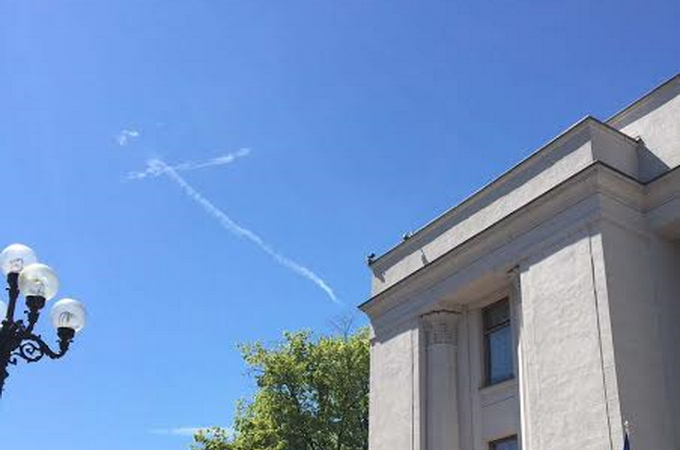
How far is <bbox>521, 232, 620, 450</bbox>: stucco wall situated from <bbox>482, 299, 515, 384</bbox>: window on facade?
5.20 ft

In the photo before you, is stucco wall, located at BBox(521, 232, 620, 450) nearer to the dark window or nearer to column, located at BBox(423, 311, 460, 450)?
the dark window

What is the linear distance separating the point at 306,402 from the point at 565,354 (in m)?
20.9

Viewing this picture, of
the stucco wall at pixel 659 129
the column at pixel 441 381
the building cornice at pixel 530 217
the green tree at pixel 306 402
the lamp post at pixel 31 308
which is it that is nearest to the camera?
the lamp post at pixel 31 308

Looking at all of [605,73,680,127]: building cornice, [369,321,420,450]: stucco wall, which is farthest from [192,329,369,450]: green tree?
[605,73,680,127]: building cornice

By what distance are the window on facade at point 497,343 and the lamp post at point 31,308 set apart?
30.6ft

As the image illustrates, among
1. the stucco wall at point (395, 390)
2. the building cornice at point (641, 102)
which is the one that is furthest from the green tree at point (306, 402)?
the building cornice at point (641, 102)

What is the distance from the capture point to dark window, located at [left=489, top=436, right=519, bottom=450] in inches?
665

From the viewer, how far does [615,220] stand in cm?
1547

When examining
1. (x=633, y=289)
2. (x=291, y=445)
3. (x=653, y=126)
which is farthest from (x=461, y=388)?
(x=291, y=445)

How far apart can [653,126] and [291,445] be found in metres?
20.8

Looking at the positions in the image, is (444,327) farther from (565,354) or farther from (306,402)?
(306,402)

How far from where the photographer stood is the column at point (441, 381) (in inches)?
719

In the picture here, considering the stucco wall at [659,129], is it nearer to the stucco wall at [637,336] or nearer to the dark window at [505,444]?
the stucco wall at [637,336]

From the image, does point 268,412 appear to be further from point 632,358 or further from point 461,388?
point 632,358
